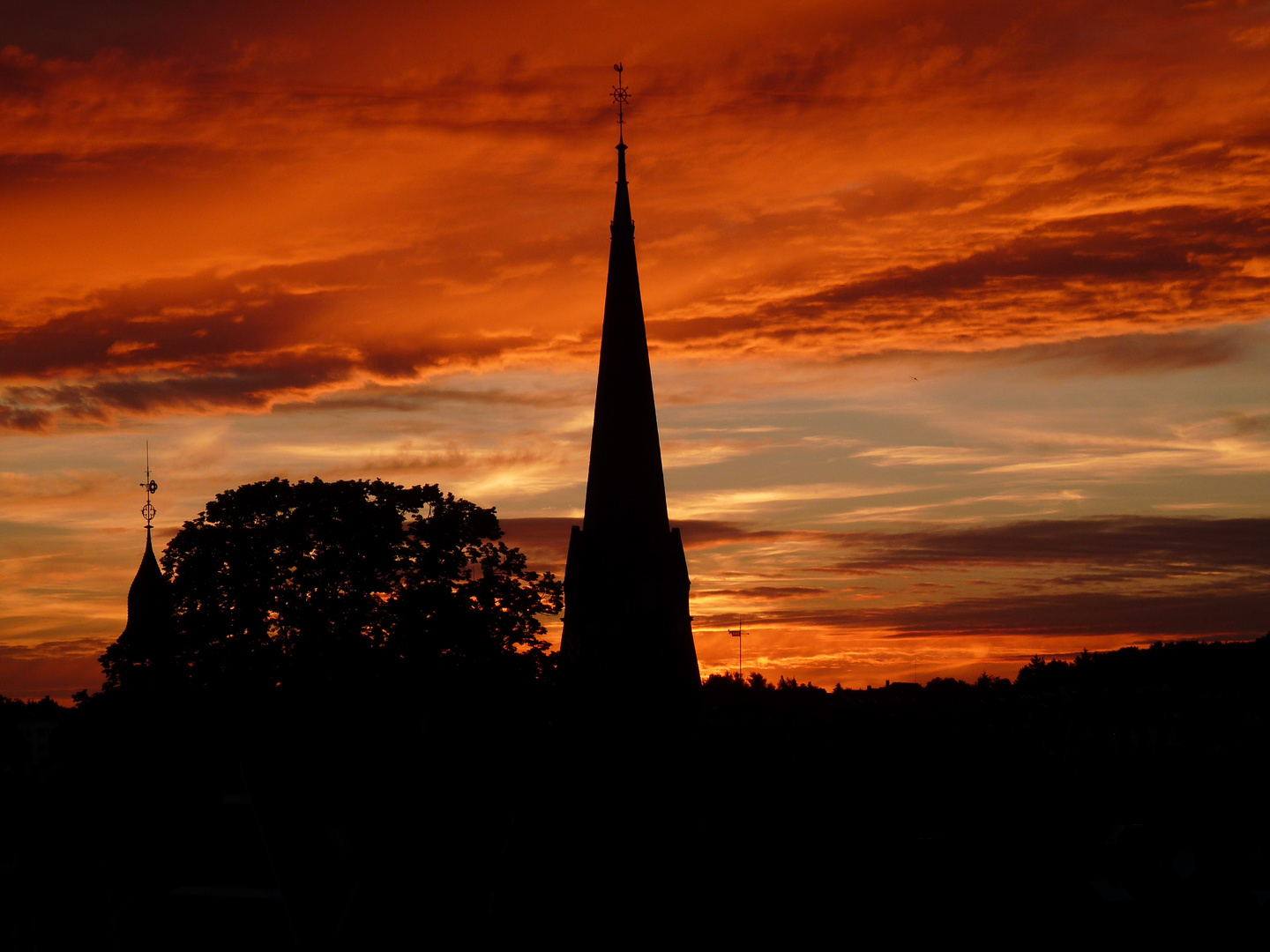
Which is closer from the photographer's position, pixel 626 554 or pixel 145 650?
pixel 145 650

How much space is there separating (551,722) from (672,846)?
14.7 meters

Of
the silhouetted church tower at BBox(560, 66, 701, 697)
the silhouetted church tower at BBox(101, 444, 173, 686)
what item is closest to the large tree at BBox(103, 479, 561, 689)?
the silhouetted church tower at BBox(101, 444, 173, 686)

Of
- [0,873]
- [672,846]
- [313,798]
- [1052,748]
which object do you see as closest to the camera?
[313,798]

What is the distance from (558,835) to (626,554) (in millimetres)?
30223

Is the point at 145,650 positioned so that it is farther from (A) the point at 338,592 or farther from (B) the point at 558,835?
(B) the point at 558,835

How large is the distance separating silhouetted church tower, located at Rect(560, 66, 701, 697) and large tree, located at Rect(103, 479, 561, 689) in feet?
39.6

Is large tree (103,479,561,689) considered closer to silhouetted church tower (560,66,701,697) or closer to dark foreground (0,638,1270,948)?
dark foreground (0,638,1270,948)

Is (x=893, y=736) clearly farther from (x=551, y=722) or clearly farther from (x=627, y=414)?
(x=627, y=414)

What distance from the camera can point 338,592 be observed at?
54281 mm

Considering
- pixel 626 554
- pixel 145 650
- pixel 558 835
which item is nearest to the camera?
pixel 558 835

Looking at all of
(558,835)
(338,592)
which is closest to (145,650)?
(338,592)

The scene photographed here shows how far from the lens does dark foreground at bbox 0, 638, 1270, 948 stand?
36.4m

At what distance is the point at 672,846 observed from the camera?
40594mm

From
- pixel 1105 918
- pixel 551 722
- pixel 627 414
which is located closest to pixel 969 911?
pixel 1105 918
